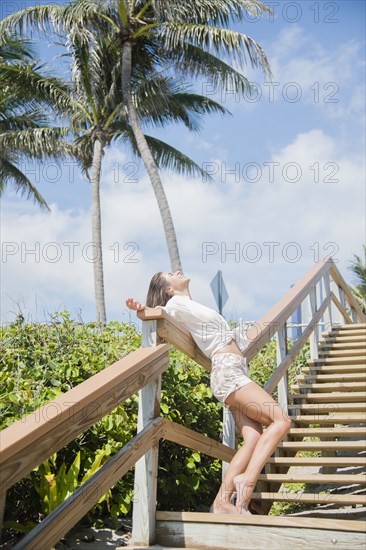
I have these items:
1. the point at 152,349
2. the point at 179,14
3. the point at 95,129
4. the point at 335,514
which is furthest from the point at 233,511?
the point at 95,129

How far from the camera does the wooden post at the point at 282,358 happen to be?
5.43 meters

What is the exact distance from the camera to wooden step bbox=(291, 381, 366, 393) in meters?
6.05

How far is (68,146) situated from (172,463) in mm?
17991

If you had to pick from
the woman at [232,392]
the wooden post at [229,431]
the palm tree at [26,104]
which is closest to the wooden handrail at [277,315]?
the woman at [232,392]

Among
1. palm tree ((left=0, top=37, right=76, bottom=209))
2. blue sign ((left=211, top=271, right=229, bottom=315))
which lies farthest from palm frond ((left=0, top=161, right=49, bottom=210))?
blue sign ((left=211, top=271, right=229, bottom=315))

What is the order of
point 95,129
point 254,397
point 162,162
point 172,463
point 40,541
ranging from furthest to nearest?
point 162,162, point 95,129, point 172,463, point 254,397, point 40,541

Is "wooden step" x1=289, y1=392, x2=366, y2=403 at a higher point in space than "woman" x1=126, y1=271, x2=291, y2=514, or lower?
lower

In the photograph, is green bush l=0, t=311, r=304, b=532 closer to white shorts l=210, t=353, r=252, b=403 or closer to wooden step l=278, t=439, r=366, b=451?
wooden step l=278, t=439, r=366, b=451

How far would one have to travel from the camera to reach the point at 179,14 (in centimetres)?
1720

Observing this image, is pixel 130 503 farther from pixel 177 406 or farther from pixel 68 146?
pixel 68 146

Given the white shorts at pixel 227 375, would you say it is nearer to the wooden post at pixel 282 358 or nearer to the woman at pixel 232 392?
the woman at pixel 232 392

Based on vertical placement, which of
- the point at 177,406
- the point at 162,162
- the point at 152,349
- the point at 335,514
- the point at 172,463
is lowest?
the point at 335,514

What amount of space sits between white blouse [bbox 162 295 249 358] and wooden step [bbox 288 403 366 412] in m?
2.04

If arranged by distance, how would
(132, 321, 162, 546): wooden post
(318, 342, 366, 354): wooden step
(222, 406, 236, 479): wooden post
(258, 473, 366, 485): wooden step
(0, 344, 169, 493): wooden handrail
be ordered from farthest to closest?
(318, 342, 366, 354): wooden step → (222, 406, 236, 479): wooden post → (258, 473, 366, 485): wooden step → (132, 321, 162, 546): wooden post → (0, 344, 169, 493): wooden handrail
